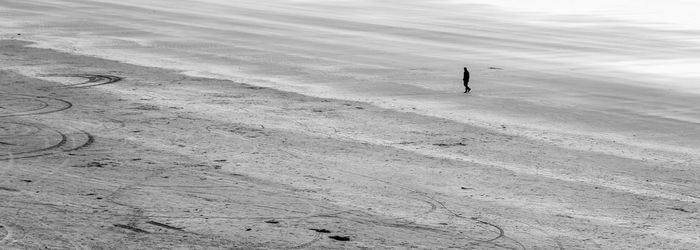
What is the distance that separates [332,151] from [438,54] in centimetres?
1081

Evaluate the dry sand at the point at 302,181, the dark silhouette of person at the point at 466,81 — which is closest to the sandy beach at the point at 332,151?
the dry sand at the point at 302,181

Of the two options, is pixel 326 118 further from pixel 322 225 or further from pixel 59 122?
pixel 322 225

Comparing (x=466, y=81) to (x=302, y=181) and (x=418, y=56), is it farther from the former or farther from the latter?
(x=302, y=181)

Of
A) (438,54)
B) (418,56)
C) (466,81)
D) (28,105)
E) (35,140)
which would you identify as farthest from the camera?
(438,54)

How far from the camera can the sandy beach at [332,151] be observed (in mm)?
12391

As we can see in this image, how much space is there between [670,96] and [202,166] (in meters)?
9.18

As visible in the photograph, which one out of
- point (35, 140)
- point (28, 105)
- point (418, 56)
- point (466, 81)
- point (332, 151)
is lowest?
point (28, 105)

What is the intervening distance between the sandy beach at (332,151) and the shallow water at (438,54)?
0.10 meters

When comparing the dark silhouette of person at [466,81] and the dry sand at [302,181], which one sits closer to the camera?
the dry sand at [302,181]

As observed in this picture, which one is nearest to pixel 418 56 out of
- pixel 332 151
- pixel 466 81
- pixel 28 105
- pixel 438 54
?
pixel 438 54

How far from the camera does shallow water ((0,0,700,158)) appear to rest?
19.4 metres

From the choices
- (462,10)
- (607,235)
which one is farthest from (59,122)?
(462,10)

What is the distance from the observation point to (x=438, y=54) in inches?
1044

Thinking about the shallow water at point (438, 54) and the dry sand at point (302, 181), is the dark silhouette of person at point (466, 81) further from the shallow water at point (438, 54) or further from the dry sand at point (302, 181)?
the dry sand at point (302, 181)
